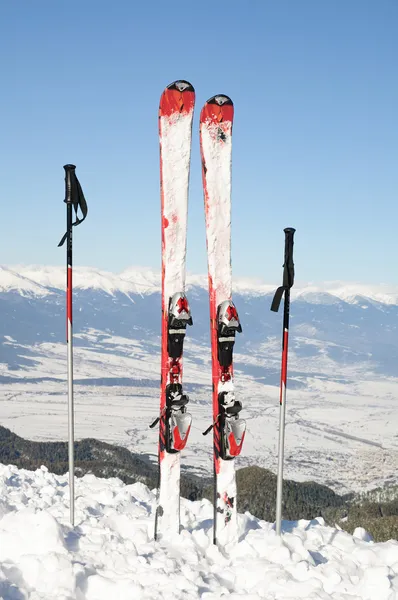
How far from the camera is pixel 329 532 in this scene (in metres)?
9.24

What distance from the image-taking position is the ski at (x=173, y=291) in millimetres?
8594

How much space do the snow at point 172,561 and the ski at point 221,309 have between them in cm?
52

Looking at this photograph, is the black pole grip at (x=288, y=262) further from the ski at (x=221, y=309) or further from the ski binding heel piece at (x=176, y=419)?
the ski binding heel piece at (x=176, y=419)

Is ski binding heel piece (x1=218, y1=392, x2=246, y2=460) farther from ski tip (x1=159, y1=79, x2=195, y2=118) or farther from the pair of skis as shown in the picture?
ski tip (x1=159, y1=79, x2=195, y2=118)

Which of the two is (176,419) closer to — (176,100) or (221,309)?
(221,309)

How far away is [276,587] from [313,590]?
1.35 ft

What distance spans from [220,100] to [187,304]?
3.24 meters

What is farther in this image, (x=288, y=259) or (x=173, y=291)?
(x=173, y=291)

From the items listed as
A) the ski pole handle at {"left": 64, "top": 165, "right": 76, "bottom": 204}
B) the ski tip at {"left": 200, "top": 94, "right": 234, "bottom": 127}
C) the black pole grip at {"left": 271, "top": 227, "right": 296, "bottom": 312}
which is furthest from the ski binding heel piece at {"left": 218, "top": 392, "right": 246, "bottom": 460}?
the ski tip at {"left": 200, "top": 94, "right": 234, "bottom": 127}

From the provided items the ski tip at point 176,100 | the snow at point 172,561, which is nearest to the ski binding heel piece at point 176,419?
the snow at point 172,561

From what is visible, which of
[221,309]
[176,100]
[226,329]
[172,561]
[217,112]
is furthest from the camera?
[217,112]

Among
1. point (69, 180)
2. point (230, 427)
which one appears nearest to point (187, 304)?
point (230, 427)

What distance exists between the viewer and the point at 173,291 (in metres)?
8.85

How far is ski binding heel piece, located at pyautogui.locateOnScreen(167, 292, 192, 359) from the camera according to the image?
853cm
